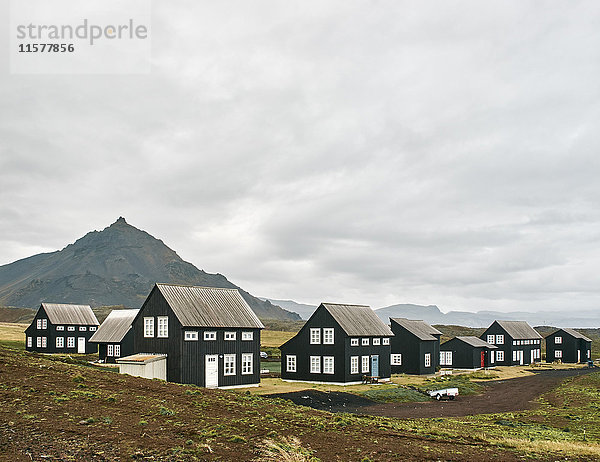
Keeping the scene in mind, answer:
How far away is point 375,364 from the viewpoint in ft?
224

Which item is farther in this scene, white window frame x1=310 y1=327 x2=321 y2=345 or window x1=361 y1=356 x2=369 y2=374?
window x1=361 y1=356 x2=369 y2=374

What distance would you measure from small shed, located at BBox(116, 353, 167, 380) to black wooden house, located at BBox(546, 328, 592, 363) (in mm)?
100693

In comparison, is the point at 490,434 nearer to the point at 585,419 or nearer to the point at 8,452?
the point at 585,419

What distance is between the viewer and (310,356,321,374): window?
65.4m

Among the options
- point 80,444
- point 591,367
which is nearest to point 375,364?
point 80,444

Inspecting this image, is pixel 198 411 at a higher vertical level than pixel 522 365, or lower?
higher

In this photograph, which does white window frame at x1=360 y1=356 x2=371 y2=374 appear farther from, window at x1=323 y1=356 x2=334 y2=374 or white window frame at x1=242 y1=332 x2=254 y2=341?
white window frame at x1=242 y1=332 x2=254 y2=341

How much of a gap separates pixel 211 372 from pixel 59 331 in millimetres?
63200

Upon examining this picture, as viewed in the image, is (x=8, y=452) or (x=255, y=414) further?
(x=255, y=414)

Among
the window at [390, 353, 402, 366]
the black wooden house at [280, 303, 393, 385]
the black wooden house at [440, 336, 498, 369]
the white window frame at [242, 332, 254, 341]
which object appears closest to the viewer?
the white window frame at [242, 332, 254, 341]

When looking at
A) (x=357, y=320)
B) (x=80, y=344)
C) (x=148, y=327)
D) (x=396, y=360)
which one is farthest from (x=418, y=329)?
(x=80, y=344)

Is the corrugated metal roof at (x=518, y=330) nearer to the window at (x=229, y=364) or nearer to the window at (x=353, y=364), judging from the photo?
the window at (x=353, y=364)

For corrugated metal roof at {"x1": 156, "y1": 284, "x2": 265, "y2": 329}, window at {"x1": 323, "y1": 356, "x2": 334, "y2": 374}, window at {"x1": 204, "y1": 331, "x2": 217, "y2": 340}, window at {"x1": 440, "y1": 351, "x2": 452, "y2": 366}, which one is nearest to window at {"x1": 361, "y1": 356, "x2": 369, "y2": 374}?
window at {"x1": 323, "y1": 356, "x2": 334, "y2": 374}

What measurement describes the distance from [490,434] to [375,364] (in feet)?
117
